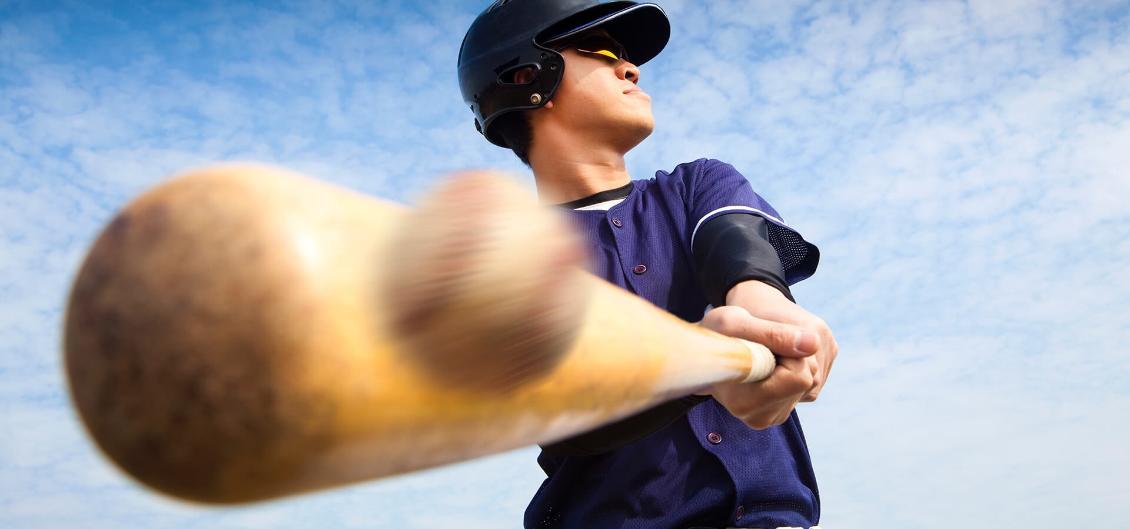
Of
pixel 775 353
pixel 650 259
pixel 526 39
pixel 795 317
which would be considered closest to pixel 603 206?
pixel 650 259

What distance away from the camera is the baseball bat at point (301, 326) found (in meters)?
0.72

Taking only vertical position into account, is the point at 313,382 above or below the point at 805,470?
above

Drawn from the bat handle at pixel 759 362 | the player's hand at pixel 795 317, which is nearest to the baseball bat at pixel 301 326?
the bat handle at pixel 759 362

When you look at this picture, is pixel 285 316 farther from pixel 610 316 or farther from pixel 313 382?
pixel 610 316

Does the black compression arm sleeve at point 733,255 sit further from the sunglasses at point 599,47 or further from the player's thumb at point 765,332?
the sunglasses at point 599,47

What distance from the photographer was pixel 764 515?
2480 mm

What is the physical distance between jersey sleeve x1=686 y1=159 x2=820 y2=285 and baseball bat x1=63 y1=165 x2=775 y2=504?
1.96 metres

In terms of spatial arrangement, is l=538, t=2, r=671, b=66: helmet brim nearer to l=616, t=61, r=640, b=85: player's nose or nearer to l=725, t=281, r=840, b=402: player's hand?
l=616, t=61, r=640, b=85: player's nose

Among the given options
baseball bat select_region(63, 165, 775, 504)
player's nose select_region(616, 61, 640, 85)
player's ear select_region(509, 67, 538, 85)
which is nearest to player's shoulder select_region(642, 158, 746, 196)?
player's nose select_region(616, 61, 640, 85)

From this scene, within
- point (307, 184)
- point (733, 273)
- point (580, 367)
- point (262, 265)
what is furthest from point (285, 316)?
point (733, 273)

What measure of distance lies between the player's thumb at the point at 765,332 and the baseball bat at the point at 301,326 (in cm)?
101

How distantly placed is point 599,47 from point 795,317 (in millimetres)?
1683

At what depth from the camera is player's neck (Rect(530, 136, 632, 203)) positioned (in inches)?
125

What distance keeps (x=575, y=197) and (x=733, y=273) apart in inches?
39.8
